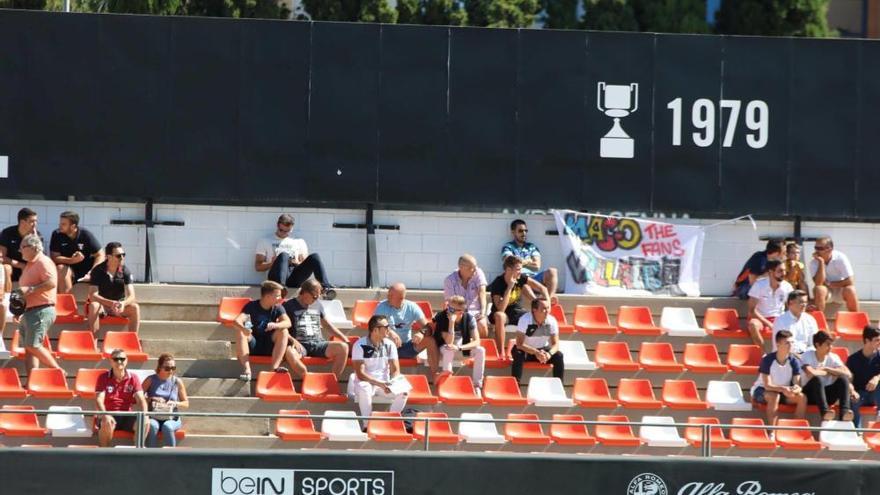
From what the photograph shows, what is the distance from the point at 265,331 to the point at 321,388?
2.90 feet

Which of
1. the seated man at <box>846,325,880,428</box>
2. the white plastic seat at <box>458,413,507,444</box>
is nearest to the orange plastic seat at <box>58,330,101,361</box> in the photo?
the white plastic seat at <box>458,413,507,444</box>

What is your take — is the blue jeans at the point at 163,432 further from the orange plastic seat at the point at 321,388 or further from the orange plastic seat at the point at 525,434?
the orange plastic seat at the point at 525,434

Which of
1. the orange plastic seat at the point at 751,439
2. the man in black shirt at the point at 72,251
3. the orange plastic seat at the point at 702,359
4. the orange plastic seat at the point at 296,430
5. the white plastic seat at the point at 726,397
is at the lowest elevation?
the orange plastic seat at the point at 751,439

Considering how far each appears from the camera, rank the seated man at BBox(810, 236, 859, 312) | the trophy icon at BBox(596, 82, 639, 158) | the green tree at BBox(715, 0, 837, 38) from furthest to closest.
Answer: the green tree at BBox(715, 0, 837, 38)
the trophy icon at BBox(596, 82, 639, 158)
the seated man at BBox(810, 236, 859, 312)

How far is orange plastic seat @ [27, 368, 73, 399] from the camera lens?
52.6ft

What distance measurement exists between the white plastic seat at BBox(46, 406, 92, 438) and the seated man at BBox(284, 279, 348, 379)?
248 centimetres

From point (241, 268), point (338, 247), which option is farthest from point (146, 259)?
point (338, 247)

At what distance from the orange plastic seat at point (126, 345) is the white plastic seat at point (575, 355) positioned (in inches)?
187

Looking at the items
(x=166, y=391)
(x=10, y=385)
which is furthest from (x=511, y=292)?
(x=10, y=385)

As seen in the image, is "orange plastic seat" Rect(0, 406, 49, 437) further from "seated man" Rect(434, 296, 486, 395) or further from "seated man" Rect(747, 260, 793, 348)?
"seated man" Rect(747, 260, 793, 348)

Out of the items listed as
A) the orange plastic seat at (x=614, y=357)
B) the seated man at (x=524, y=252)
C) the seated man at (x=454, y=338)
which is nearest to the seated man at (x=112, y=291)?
the seated man at (x=454, y=338)

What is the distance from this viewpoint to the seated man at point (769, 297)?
712 inches

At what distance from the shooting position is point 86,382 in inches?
640

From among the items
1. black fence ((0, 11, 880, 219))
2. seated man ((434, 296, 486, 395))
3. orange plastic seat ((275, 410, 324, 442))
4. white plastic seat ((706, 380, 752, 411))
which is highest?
black fence ((0, 11, 880, 219))
